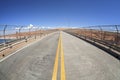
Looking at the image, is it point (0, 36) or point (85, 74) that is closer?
point (85, 74)

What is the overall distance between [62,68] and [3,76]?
2.54m

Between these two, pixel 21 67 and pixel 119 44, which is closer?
pixel 21 67

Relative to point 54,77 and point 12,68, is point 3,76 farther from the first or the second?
point 54,77

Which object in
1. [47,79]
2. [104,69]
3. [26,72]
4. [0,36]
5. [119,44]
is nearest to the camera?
[47,79]

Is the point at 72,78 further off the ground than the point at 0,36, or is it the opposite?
the point at 0,36

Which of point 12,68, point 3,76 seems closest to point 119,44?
point 12,68

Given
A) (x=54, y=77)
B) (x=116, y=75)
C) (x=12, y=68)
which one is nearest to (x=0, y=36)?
(x=12, y=68)

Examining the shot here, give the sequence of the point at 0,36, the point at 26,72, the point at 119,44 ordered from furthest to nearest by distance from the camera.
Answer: the point at 0,36 < the point at 119,44 < the point at 26,72

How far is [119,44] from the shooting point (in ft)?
40.2

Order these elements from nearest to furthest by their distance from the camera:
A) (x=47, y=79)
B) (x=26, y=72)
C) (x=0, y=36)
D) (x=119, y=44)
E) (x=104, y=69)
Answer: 1. (x=47, y=79)
2. (x=26, y=72)
3. (x=104, y=69)
4. (x=119, y=44)
5. (x=0, y=36)

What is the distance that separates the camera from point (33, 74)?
20.7 ft

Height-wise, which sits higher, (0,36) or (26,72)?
(0,36)

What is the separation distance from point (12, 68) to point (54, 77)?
241 cm

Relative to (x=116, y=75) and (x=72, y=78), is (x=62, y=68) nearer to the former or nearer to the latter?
(x=72, y=78)
